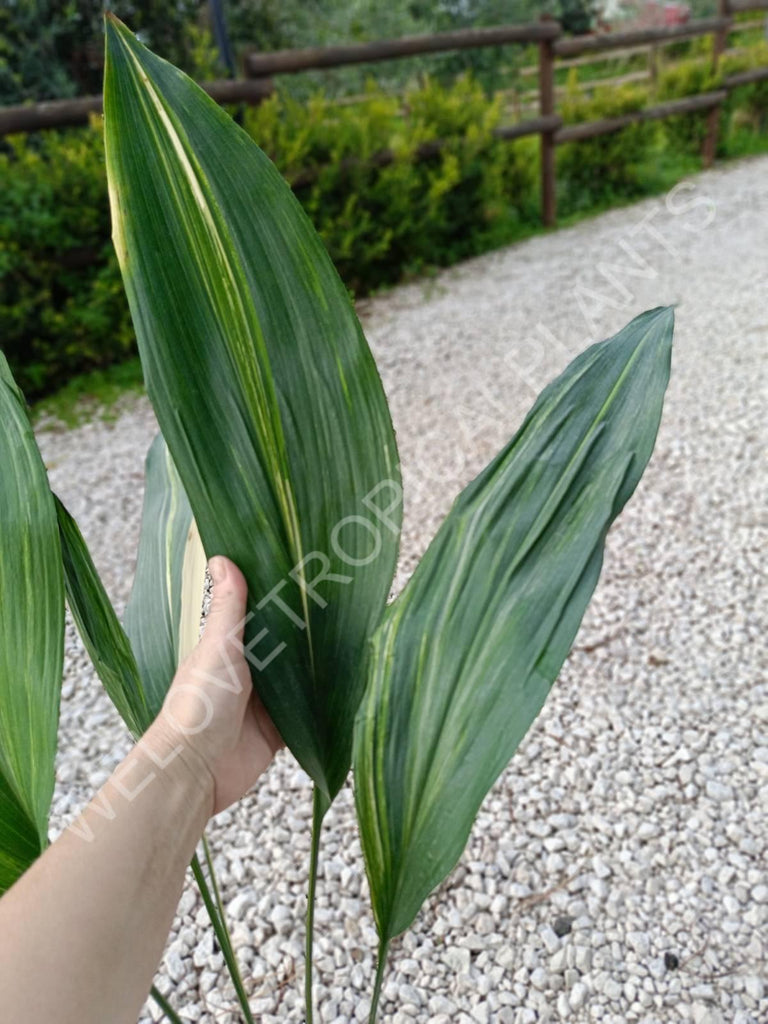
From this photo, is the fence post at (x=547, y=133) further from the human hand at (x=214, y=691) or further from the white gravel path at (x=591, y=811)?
the human hand at (x=214, y=691)

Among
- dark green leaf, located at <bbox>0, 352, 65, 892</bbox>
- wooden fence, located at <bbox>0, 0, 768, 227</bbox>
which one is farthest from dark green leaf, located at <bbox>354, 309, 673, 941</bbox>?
wooden fence, located at <bbox>0, 0, 768, 227</bbox>

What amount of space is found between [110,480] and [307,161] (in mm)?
1710

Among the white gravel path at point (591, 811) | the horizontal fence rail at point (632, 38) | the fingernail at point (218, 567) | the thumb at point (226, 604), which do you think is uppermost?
the horizontal fence rail at point (632, 38)

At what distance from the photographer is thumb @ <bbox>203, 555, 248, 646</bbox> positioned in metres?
0.59

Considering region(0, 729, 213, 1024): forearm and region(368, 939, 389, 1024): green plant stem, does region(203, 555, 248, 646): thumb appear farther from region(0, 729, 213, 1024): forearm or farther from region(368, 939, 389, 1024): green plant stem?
region(368, 939, 389, 1024): green plant stem

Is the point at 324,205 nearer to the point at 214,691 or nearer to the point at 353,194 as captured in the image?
the point at 353,194

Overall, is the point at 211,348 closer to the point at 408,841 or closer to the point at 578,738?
the point at 408,841

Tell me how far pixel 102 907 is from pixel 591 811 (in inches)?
40.6

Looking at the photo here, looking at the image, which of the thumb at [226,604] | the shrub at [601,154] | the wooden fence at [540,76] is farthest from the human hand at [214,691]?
the shrub at [601,154]

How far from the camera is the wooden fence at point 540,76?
313 cm

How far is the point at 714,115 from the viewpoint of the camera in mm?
5688

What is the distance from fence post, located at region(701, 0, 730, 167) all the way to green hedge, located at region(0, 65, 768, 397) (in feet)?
1.72

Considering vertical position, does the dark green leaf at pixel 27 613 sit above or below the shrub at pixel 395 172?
above

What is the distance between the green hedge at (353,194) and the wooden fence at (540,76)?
0.08 metres
